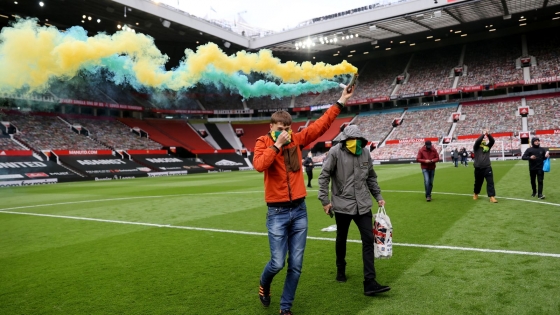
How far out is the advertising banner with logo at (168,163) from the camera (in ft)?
142

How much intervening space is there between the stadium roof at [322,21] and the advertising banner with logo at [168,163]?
1391cm

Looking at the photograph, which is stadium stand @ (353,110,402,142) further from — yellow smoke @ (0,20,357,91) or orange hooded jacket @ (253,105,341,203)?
orange hooded jacket @ (253,105,341,203)

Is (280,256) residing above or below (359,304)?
above

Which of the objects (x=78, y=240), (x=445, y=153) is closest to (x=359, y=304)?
(x=78, y=240)

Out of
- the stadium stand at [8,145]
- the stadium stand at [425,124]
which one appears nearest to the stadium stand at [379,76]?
the stadium stand at [425,124]

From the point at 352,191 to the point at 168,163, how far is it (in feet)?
140

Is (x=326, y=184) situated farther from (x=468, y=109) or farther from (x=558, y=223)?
(x=468, y=109)

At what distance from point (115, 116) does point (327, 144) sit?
102 ft

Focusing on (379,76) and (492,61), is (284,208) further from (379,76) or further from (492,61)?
(379,76)

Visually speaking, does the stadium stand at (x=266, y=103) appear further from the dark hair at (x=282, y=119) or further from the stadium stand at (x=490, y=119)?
the dark hair at (x=282, y=119)

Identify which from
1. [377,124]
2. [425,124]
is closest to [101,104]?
[377,124]

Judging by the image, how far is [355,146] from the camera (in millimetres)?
5016

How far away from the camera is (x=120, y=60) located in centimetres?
1877

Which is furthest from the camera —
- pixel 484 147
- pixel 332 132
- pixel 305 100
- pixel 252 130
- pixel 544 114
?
pixel 252 130
